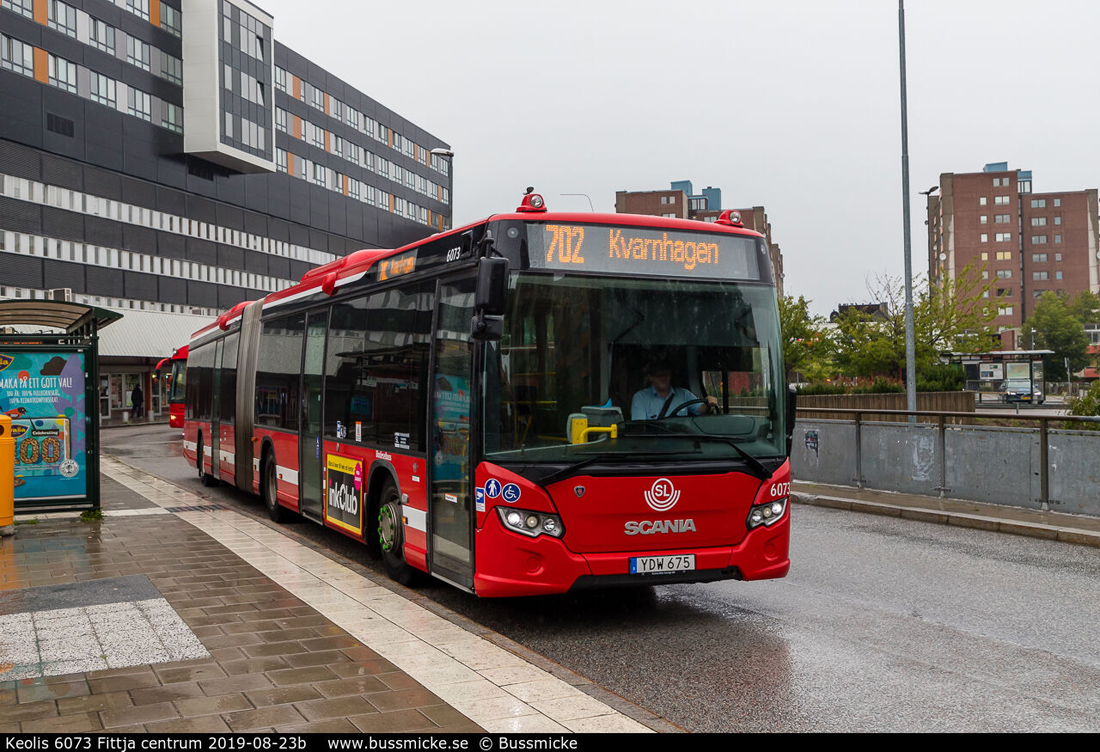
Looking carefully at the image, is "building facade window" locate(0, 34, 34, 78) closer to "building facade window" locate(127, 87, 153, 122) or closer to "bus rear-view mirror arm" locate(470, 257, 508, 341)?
"building facade window" locate(127, 87, 153, 122)

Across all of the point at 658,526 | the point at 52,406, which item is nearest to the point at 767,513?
the point at 658,526

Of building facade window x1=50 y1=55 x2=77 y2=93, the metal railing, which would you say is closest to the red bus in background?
the metal railing

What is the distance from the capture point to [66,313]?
41.6 ft

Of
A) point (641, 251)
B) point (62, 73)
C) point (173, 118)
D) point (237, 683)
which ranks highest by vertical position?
point (62, 73)

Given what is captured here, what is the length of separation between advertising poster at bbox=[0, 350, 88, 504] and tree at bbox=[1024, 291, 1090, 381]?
345 feet

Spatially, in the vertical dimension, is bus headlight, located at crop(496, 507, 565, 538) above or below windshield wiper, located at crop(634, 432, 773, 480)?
below

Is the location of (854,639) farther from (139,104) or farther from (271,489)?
(139,104)

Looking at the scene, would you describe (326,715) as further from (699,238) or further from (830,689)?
(699,238)

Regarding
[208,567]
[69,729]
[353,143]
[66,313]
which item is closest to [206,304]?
[353,143]

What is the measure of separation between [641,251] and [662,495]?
1.74 metres

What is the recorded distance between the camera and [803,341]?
38656 millimetres

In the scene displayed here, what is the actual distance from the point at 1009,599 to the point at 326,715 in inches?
224

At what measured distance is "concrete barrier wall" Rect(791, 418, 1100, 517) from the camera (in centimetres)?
1215

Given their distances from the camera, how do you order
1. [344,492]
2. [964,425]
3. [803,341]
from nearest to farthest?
[344,492] → [964,425] → [803,341]
